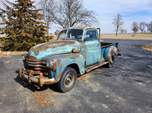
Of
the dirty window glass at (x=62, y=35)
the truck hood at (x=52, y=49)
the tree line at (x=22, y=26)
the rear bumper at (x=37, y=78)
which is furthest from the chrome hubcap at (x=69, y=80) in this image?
the tree line at (x=22, y=26)

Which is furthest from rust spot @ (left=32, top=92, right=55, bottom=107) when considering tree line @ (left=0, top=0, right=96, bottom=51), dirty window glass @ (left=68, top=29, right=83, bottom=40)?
tree line @ (left=0, top=0, right=96, bottom=51)

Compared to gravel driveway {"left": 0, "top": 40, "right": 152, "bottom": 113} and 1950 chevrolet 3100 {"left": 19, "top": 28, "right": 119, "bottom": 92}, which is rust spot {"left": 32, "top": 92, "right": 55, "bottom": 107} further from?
1950 chevrolet 3100 {"left": 19, "top": 28, "right": 119, "bottom": 92}

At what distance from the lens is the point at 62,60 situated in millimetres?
6500

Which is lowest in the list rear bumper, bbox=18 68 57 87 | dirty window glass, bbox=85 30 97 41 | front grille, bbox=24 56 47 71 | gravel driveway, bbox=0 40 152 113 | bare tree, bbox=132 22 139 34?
gravel driveway, bbox=0 40 152 113

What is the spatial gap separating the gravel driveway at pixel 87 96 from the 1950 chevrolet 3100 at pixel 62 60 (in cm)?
46

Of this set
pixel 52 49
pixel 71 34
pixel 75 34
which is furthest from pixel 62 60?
pixel 71 34

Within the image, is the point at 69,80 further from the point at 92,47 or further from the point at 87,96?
the point at 92,47

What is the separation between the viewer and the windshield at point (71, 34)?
835 cm

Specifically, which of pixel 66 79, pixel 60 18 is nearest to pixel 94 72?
pixel 66 79

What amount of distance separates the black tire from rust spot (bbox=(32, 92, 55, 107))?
42 centimetres

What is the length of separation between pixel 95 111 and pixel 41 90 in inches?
93.2

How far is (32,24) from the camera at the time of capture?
1927 centimetres

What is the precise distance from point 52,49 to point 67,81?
1.19 meters

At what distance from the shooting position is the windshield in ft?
27.4
